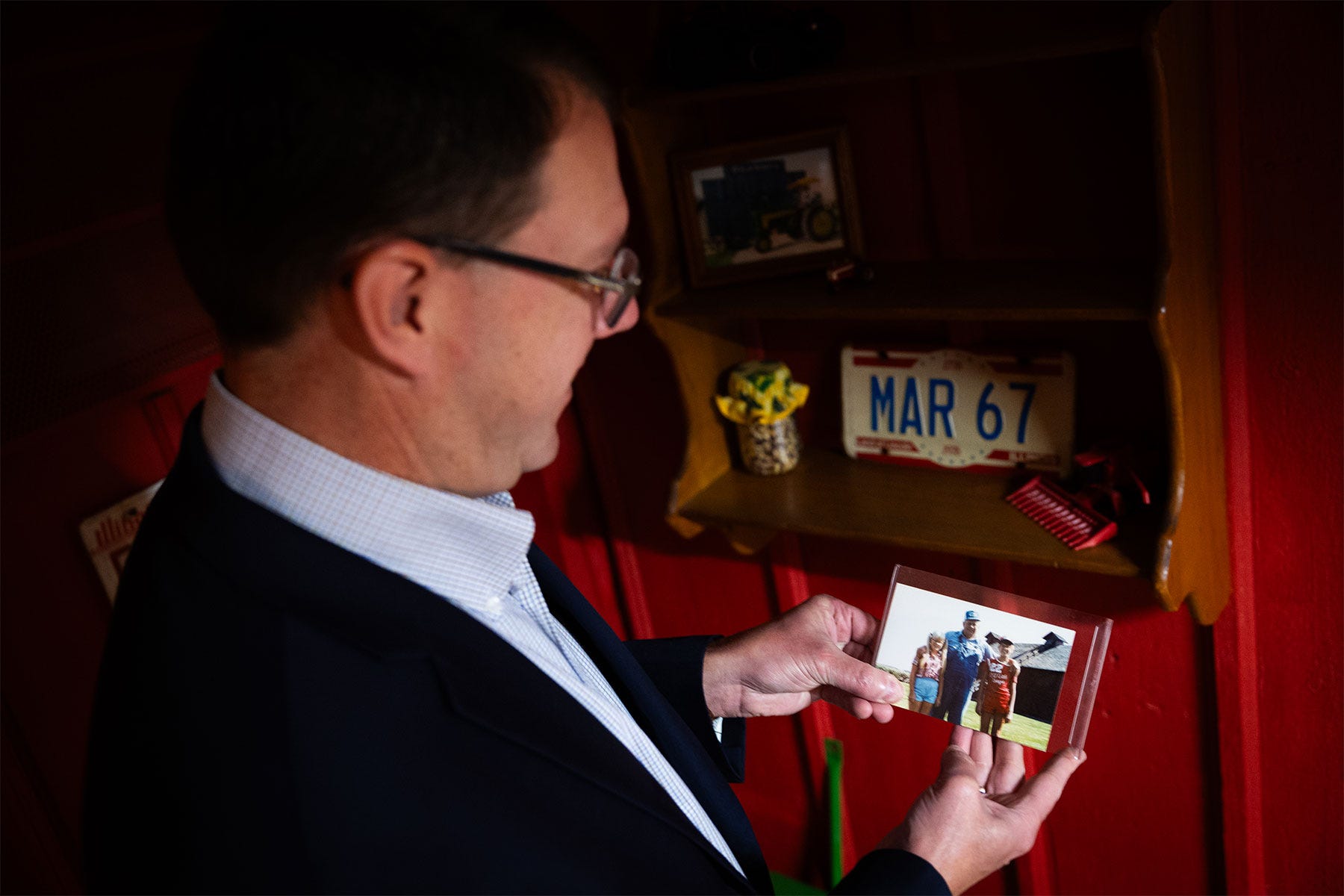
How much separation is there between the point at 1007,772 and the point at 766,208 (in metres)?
1.17

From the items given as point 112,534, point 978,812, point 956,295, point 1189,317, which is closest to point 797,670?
point 978,812

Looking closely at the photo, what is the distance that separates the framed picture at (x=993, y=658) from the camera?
1434 mm

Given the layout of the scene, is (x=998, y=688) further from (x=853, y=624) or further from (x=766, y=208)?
(x=766, y=208)

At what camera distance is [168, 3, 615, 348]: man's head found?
0.92m

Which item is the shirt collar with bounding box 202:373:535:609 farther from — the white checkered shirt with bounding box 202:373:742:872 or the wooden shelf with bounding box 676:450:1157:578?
the wooden shelf with bounding box 676:450:1157:578

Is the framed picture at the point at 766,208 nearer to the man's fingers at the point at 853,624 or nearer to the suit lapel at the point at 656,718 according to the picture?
the man's fingers at the point at 853,624

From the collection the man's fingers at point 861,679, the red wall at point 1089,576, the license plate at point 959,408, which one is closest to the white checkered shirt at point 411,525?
the man's fingers at point 861,679

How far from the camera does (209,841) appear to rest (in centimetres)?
90

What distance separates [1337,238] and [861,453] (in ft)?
3.12

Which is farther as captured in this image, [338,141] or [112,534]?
[112,534]

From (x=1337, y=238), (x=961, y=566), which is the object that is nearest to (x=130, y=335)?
(x=961, y=566)

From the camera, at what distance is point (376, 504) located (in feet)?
3.51

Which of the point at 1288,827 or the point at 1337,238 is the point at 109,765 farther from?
the point at 1288,827

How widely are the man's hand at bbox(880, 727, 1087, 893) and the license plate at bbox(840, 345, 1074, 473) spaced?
748 millimetres
